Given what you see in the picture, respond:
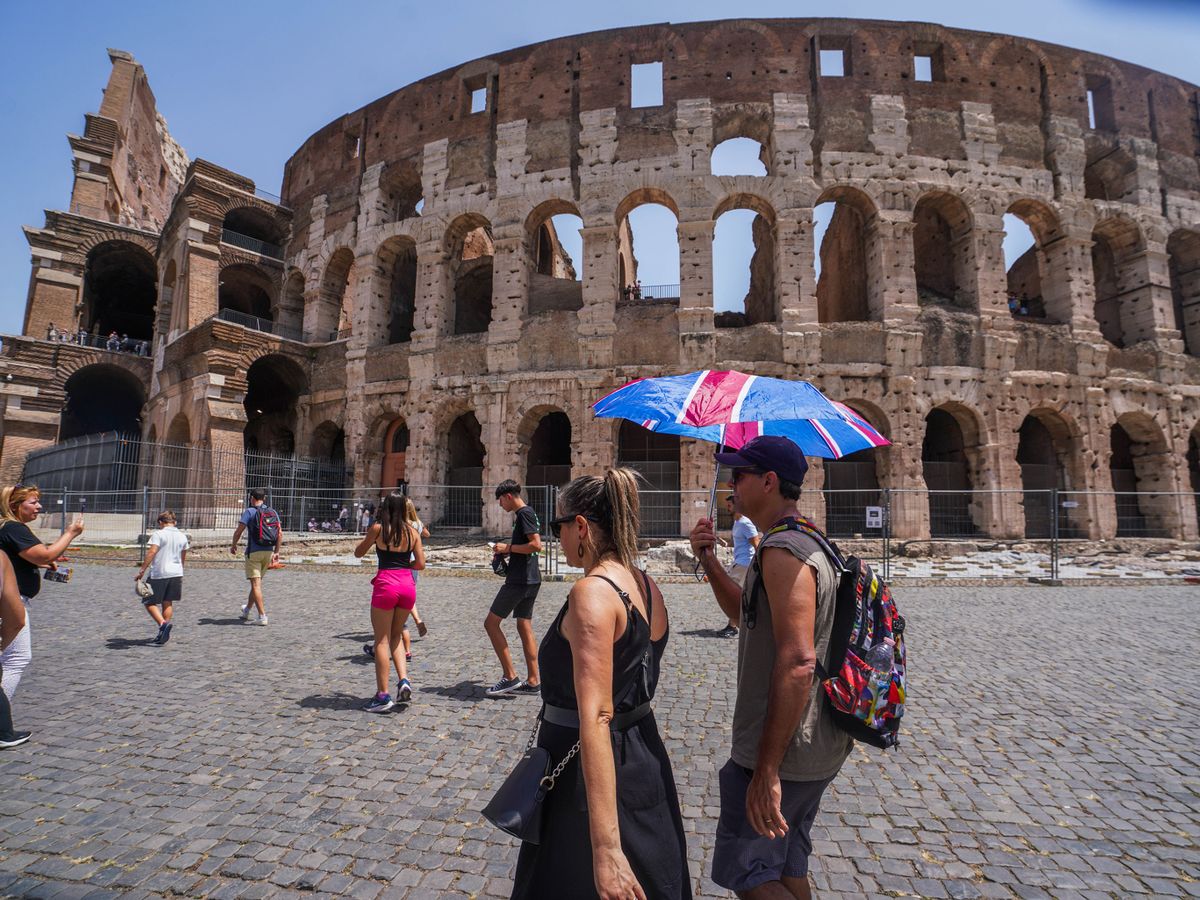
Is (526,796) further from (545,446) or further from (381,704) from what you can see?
(545,446)

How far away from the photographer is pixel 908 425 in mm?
15297

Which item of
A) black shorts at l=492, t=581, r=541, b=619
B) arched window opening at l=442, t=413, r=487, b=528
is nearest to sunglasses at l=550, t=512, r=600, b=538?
black shorts at l=492, t=581, r=541, b=619

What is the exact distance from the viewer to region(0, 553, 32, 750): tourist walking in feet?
11.6

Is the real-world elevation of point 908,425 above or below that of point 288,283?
below

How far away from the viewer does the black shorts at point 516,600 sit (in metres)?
4.77

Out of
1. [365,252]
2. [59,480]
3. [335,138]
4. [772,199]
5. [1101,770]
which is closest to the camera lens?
[1101,770]

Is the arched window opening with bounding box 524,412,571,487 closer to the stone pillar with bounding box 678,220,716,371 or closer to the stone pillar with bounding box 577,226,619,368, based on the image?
the stone pillar with bounding box 577,226,619,368

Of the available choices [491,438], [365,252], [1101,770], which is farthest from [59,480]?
[1101,770]

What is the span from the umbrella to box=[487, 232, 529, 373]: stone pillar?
13.8m

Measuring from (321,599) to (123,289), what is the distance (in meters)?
30.0

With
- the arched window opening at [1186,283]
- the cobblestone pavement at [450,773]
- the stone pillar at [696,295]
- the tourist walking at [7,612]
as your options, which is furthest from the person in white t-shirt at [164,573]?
the arched window opening at [1186,283]

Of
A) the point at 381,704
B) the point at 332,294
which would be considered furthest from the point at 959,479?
the point at 332,294

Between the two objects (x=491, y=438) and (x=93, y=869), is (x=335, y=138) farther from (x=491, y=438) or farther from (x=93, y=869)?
(x=93, y=869)

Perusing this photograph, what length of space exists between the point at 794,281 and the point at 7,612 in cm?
1615
